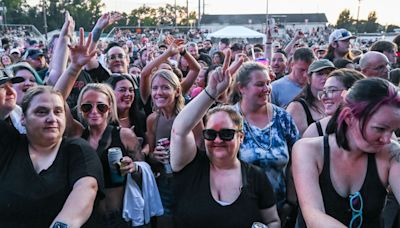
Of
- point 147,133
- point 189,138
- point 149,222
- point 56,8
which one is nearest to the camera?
point 189,138

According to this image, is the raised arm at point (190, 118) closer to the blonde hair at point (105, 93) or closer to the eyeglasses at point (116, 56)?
the blonde hair at point (105, 93)

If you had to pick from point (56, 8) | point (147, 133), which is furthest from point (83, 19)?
point (147, 133)

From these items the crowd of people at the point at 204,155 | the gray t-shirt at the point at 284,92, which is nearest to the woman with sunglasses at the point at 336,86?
the crowd of people at the point at 204,155

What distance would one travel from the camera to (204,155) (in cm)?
266

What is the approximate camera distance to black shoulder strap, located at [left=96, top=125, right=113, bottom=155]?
2924 mm

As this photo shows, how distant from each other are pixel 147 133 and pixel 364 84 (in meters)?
2.37

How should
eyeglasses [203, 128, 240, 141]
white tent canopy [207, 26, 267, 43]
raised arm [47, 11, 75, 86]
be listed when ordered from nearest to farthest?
eyeglasses [203, 128, 240, 141], raised arm [47, 11, 75, 86], white tent canopy [207, 26, 267, 43]

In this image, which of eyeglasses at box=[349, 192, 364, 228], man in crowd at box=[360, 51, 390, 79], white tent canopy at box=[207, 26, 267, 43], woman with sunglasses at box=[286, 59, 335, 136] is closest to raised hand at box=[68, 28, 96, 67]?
woman with sunglasses at box=[286, 59, 335, 136]

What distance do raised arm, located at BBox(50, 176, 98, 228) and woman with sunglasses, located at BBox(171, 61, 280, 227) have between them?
0.53m

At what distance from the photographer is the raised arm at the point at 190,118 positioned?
7.91 feet

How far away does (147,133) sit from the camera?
12.7 feet

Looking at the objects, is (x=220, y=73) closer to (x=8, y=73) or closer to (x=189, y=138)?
(x=189, y=138)

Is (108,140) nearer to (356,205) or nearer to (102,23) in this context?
(356,205)

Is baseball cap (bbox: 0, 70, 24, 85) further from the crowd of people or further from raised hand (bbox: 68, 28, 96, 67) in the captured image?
raised hand (bbox: 68, 28, 96, 67)
